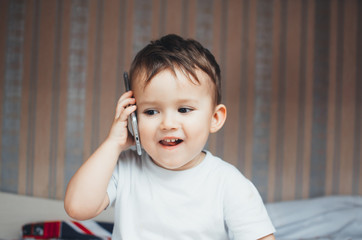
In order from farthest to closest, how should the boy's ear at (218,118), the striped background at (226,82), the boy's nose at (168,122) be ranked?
the striped background at (226,82) < the boy's ear at (218,118) < the boy's nose at (168,122)

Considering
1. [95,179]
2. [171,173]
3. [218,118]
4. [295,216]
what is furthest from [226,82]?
[95,179]

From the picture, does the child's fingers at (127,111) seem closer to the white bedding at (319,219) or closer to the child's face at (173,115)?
the child's face at (173,115)

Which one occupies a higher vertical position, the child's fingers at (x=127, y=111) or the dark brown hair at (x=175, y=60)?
the dark brown hair at (x=175, y=60)

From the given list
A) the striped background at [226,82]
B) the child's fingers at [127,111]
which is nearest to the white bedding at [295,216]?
the striped background at [226,82]

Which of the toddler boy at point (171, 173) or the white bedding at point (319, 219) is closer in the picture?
the toddler boy at point (171, 173)

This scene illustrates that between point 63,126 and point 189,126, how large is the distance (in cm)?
109

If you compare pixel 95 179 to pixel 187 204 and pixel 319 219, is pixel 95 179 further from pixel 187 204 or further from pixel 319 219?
pixel 319 219

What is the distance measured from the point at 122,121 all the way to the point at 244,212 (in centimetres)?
35

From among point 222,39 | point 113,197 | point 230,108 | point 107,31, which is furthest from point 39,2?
point 113,197

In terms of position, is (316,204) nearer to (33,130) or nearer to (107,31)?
(107,31)

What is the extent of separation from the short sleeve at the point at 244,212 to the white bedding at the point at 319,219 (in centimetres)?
63

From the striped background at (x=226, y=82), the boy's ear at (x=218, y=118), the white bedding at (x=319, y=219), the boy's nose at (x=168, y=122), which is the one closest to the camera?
the boy's nose at (x=168, y=122)

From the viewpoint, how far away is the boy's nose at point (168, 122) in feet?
2.22

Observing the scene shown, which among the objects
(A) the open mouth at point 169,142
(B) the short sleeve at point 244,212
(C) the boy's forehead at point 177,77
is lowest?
(B) the short sleeve at point 244,212
